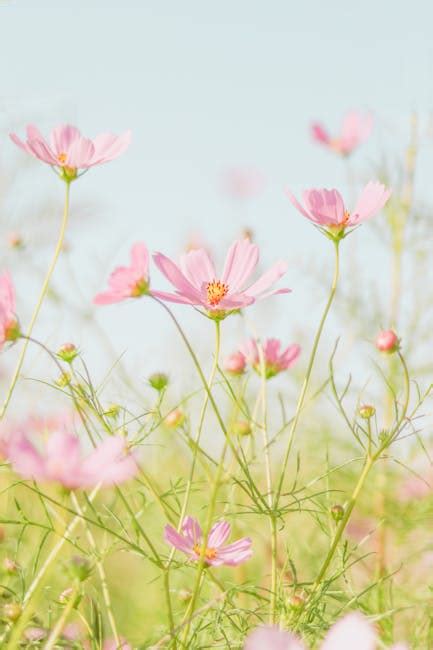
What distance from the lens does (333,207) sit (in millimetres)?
564

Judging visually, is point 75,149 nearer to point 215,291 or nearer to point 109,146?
point 109,146

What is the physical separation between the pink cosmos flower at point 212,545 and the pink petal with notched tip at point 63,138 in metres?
0.28

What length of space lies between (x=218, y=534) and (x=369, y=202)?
24 centimetres

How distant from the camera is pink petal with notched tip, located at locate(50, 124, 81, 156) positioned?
0.60 m

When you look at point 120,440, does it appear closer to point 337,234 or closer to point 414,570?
point 337,234

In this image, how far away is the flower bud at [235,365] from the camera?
613 mm

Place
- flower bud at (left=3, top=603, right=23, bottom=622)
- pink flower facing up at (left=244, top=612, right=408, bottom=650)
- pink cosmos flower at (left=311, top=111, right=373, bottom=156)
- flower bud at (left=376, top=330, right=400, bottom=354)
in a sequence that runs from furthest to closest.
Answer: pink cosmos flower at (left=311, top=111, right=373, bottom=156) < flower bud at (left=376, top=330, right=400, bottom=354) < flower bud at (left=3, top=603, right=23, bottom=622) < pink flower facing up at (left=244, top=612, right=408, bottom=650)

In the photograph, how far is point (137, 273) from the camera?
504mm

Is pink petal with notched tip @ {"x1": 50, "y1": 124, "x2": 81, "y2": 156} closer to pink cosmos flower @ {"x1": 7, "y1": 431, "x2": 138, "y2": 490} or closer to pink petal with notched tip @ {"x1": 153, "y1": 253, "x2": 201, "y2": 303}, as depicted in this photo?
pink petal with notched tip @ {"x1": 153, "y1": 253, "x2": 201, "y2": 303}

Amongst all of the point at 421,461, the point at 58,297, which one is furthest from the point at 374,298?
the point at 58,297

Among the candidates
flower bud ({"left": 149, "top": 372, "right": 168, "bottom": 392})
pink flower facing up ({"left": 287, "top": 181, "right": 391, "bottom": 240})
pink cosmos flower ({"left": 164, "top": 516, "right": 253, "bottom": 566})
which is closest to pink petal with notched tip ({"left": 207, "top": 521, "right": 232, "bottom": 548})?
pink cosmos flower ({"left": 164, "top": 516, "right": 253, "bottom": 566})

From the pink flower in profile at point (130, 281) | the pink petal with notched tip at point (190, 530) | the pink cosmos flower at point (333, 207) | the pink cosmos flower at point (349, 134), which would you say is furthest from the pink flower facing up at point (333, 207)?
the pink cosmos flower at point (349, 134)

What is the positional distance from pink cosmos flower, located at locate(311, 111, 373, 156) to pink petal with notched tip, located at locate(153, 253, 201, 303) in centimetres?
94

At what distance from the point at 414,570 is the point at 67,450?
97 cm
